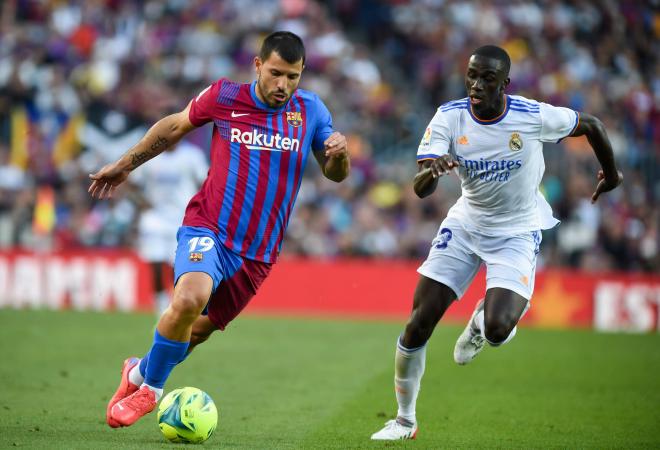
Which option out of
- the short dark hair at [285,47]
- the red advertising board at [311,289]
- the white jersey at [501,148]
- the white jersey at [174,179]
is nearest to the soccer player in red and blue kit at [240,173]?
the short dark hair at [285,47]

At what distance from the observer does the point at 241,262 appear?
23.8 ft

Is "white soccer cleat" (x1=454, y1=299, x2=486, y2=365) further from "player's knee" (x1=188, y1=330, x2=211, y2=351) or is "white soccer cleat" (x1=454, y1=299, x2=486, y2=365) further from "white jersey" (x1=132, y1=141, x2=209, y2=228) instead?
"white jersey" (x1=132, y1=141, x2=209, y2=228)

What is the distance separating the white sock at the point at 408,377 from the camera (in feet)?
25.0

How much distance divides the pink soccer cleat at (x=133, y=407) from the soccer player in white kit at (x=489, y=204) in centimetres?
170

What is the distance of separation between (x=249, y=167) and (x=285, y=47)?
89 cm

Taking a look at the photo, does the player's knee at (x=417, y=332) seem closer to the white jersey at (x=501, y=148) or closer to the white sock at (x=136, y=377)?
the white jersey at (x=501, y=148)

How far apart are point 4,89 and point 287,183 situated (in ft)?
51.5

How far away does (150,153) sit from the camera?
730 centimetres

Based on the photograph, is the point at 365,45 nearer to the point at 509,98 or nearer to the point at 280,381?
the point at 280,381

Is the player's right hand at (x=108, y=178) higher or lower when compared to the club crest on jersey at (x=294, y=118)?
lower

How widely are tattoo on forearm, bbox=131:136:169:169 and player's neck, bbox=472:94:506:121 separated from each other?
2.31 m

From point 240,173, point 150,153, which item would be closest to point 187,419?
point 240,173

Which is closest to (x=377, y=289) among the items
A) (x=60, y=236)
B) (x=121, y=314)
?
(x=121, y=314)

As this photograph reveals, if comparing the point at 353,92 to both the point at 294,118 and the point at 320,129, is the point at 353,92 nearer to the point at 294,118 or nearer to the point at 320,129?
the point at 320,129
